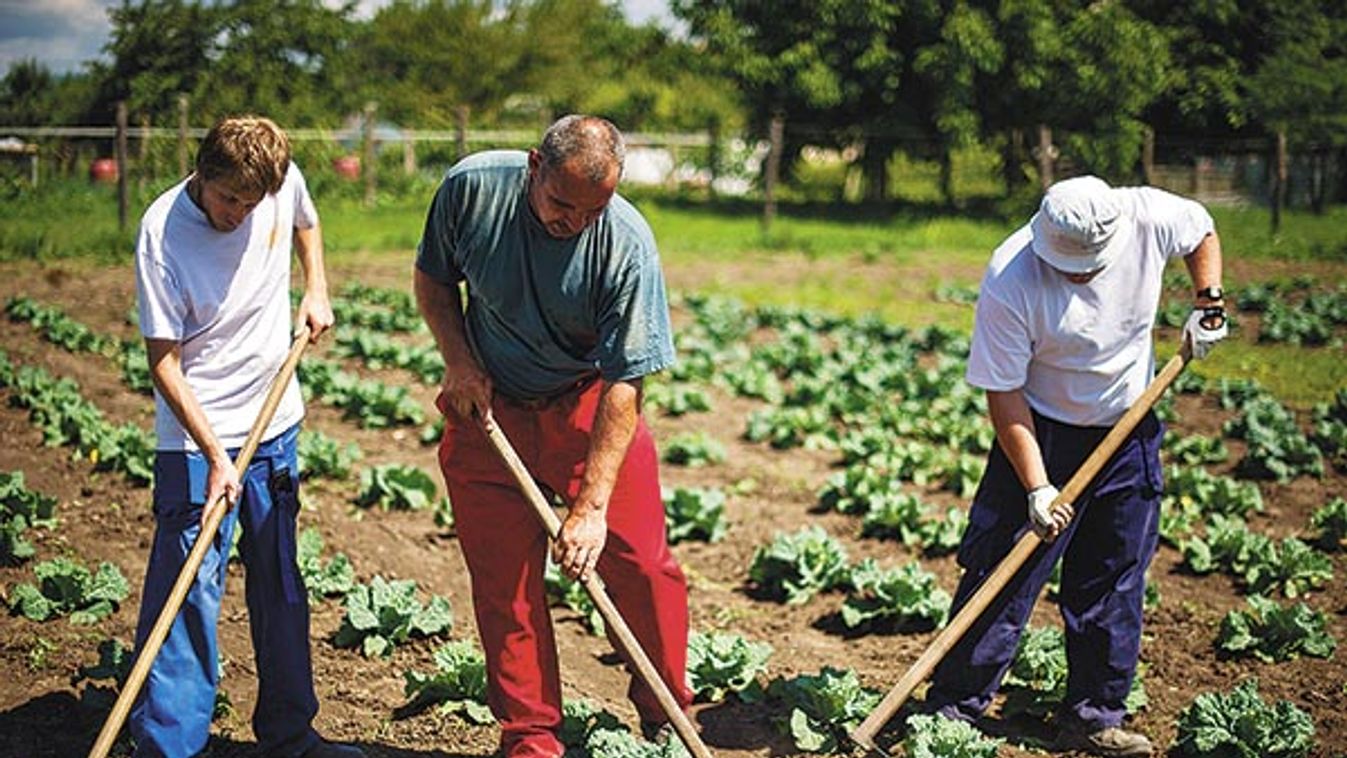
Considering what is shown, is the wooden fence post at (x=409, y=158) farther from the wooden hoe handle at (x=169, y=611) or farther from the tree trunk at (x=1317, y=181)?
the wooden hoe handle at (x=169, y=611)

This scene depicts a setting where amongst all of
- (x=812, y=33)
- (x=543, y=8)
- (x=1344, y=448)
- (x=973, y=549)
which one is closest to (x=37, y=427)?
(x=973, y=549)

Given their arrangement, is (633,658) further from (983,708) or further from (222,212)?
(222,212)

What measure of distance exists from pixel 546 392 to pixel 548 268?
45cm

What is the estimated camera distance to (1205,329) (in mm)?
4469

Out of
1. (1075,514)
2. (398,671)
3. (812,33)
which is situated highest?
(812,33)

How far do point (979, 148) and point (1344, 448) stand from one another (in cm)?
1846

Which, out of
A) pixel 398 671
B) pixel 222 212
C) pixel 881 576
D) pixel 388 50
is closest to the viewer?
pixel 222 212

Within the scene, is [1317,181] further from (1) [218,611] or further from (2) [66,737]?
(2) [66,737]

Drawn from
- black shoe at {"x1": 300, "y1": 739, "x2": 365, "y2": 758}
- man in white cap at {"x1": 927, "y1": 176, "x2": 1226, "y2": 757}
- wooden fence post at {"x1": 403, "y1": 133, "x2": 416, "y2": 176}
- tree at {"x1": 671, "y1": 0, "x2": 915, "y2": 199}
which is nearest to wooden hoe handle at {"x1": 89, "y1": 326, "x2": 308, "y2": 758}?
black shoe at {"x1": 300, "y1": 739, "x2": 365, "y2": 758}

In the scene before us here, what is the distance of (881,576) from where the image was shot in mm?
5902

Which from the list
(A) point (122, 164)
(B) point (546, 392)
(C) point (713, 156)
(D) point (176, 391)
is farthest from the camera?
(C) point (713, 156)

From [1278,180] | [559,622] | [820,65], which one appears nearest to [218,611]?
[559,622]

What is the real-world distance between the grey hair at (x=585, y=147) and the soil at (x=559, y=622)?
2.09 metres

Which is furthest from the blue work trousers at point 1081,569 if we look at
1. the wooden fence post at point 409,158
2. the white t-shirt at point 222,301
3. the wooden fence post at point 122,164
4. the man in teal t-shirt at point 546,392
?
the wooden fence post at point 409,158
